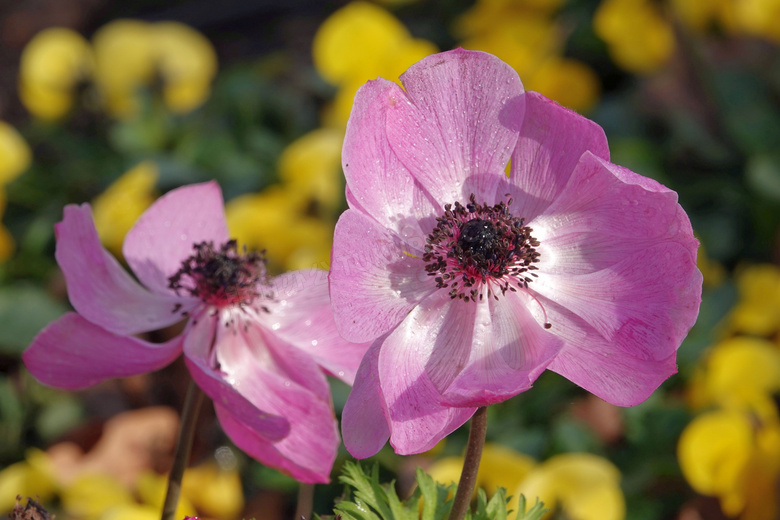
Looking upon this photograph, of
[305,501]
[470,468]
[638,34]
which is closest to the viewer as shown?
[470,468]

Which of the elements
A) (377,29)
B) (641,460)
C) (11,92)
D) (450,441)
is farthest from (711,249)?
(11,92)

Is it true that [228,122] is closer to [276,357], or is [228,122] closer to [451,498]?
[276,357]

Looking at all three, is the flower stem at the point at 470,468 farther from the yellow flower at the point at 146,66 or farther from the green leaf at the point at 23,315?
the yellow flower at the point at 146,66

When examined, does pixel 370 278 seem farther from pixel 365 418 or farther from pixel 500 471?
pixel 500 471

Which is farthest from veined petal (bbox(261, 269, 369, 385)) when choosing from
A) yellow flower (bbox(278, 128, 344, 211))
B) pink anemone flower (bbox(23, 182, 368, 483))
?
yellow flower (bbox(278, 128, 344, 211))

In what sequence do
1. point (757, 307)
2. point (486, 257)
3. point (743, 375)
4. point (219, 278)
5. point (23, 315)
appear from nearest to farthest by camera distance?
1. point (486, 257)
2. point (219, 278)
3. point (743, 375)
4. point (757, 307)
5. point (23, 315)

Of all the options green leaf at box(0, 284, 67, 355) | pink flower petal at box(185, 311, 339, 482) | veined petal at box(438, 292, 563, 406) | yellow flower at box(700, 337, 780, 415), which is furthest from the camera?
green leaf at box(0, 284, 67, 355)

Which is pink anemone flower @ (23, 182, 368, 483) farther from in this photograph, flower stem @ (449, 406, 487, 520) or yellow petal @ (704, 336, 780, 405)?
yellow petal @ (704, 336, 780, 405)

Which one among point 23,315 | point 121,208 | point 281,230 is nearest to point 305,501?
point 281,230
